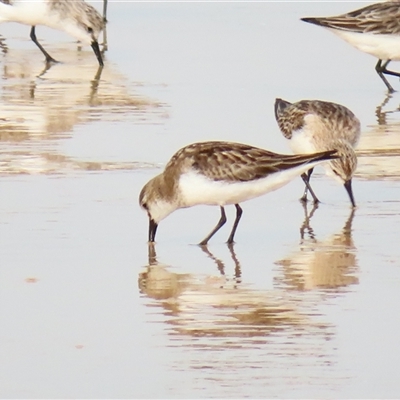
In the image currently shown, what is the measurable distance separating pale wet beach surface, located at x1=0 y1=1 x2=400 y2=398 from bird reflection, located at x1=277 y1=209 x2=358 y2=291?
0.06 feet

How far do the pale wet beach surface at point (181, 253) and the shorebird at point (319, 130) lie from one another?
0.33 meters

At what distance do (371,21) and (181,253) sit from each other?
686cm

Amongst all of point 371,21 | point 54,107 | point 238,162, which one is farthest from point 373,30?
point 238,162

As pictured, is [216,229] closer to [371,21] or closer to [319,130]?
[319,130]

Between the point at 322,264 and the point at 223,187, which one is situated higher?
the point at 223,187

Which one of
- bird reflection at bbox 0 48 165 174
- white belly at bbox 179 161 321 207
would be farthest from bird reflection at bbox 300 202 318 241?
bird reflection at bbox 0 48 165 174

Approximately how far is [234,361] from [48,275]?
71.2 inches

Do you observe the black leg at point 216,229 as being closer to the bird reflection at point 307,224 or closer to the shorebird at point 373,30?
the bird reflection at point 307,224

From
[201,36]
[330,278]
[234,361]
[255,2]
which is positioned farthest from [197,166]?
[255,2]

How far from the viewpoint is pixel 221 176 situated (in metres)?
8.16

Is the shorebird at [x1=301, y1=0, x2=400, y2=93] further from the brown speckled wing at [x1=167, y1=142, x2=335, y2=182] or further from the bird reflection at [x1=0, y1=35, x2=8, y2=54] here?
the brown speckled wing at [x1=167, y1=142, x2=335, y2=182]

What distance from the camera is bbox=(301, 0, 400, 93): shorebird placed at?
14.2 metres

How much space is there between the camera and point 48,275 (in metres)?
7.46

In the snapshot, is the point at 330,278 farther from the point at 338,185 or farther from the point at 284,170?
the point at 338,185
